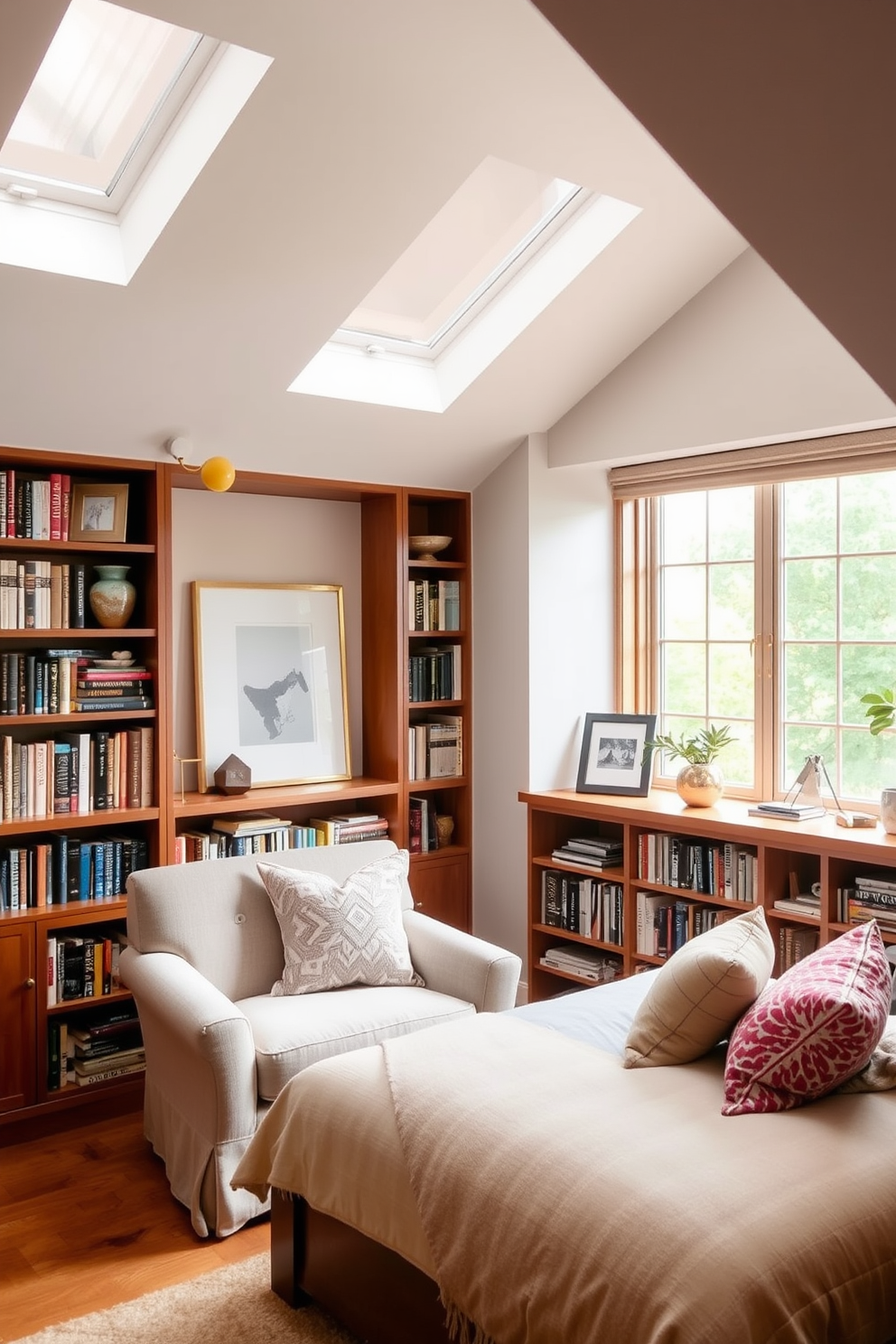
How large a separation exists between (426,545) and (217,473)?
1142mm

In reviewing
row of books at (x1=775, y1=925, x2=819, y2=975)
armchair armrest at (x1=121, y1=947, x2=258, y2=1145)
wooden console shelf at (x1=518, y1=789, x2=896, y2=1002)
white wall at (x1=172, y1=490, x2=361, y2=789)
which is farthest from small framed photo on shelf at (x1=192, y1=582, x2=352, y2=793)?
row of books at (x1=775, y1=925, x2=819, y2=975)

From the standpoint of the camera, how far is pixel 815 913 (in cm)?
346

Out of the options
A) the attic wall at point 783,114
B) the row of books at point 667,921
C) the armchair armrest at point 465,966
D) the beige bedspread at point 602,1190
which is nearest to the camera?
the attic wall at point 783,114

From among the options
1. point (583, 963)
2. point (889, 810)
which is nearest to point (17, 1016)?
point (583, 963)

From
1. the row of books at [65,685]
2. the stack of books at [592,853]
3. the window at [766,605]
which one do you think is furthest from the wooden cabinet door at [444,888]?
the row of books at [65,685]

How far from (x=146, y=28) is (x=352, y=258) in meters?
0.74

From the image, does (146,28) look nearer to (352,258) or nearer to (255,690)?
(352,258)

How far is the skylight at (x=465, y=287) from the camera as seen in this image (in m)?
3.38

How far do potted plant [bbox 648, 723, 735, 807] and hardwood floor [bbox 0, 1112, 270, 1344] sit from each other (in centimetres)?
193

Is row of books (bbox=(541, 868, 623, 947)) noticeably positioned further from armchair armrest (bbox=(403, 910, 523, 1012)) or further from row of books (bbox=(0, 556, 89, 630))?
row of books (bbox=(0, 556, 89, 630))

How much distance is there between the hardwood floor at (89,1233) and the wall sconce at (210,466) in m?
2.06

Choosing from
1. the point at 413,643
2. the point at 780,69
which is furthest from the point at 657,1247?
the point at 413,643

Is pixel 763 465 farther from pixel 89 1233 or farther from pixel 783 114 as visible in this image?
pixel 89 1233

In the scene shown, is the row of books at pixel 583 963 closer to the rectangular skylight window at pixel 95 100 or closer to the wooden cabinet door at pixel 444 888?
the wooden cabinet door at pixel 444 888
